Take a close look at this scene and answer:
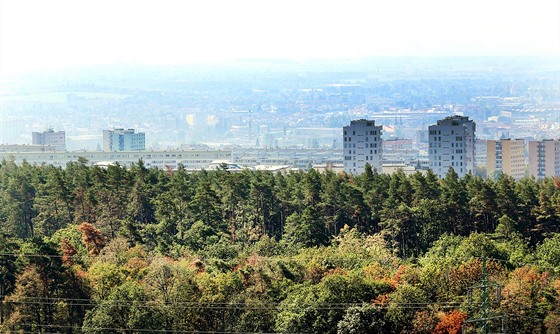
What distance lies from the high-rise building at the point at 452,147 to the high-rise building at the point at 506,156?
196 centimetres

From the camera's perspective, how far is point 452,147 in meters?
64.8

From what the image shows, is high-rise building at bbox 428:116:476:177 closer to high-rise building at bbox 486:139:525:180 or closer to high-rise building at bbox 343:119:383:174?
high-rise building at bbox 486:139:525:180

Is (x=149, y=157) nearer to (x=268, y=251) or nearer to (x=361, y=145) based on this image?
(x=361, y=145)

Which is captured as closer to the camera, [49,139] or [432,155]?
[432,155]

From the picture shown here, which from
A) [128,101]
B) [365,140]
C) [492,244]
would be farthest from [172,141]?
[492,244]

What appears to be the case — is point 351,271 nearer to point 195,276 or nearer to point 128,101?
point 195,276

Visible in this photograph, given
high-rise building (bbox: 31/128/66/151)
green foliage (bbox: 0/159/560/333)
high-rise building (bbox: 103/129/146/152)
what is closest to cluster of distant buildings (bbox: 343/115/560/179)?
high-rise building (bbox: 103/129/146/152)

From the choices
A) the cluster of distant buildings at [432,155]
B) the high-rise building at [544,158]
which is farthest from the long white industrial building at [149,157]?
the high-rise building at [544,158]

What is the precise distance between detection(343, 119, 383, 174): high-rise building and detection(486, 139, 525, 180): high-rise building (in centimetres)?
654

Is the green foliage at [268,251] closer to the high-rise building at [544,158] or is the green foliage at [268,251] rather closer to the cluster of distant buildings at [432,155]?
the cluster of distant buildings at [432,155]

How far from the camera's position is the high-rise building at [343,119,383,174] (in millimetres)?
64438

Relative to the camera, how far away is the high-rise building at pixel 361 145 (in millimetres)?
64438

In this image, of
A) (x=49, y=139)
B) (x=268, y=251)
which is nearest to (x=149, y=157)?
(x=49, y=139)

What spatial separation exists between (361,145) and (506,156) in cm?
858
